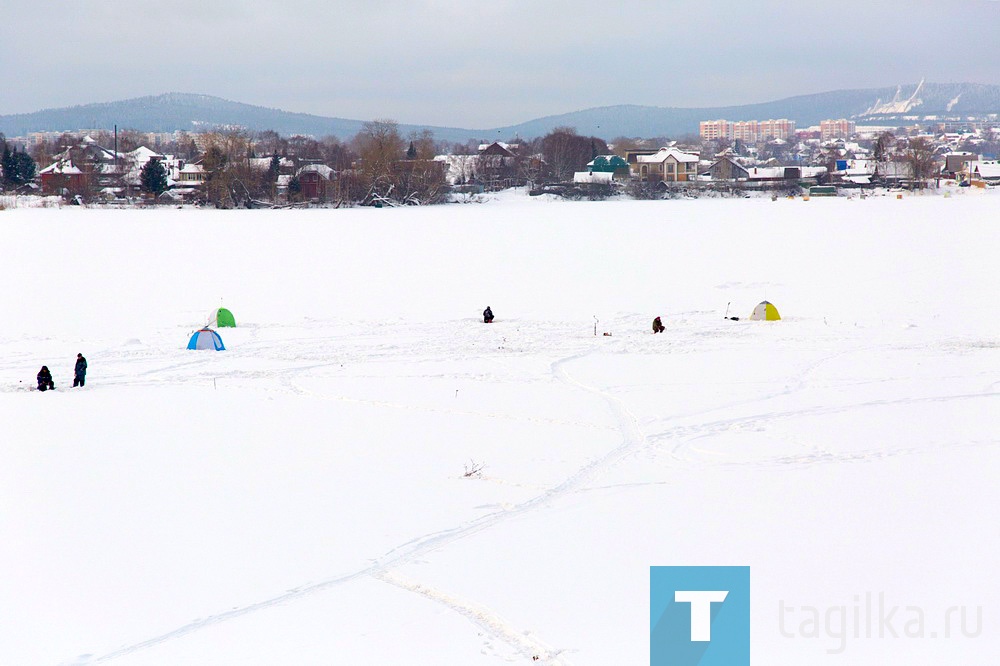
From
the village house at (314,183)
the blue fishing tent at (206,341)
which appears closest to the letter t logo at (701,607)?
the blue fishing tent at (206,341)

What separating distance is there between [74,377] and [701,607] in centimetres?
1281

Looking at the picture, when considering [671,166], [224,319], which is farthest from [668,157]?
[224,319]

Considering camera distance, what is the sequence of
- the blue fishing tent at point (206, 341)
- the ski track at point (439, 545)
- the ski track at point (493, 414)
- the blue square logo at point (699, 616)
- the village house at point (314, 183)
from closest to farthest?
1. the blue square logo at point (699, 616)
2. the ski track at point (439, 545)
3. the ski track at point (493, 414)
4. the blue fishing tent at point (206, 341)
5. the village house at point (314, 183)

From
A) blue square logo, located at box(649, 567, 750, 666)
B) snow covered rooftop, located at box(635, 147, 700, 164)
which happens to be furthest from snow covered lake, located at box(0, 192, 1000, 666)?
snow covered rooftop, located at box(635, 147, 700, 164)

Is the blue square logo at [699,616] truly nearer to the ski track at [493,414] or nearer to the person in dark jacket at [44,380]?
the ski track at [493,414]

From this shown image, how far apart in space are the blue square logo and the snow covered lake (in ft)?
0.49

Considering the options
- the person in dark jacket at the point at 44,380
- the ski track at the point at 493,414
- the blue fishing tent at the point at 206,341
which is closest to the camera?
the ski track at the point at 493,414

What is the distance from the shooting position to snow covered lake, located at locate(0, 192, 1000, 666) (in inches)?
309

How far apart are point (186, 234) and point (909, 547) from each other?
44438mm

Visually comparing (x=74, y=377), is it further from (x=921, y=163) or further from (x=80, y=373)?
(x=921, y=163)

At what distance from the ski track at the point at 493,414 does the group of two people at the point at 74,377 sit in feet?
2.17

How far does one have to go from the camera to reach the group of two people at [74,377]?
16406mm

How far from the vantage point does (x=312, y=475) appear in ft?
38.9

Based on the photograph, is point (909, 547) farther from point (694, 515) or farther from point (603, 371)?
point (603, 371)
